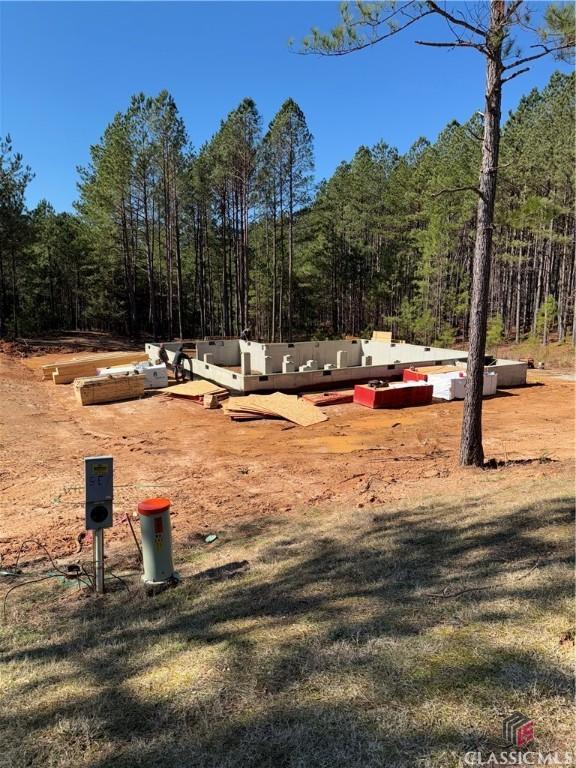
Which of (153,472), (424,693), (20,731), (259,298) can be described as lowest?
(153,472)

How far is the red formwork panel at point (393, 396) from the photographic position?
49.6ft

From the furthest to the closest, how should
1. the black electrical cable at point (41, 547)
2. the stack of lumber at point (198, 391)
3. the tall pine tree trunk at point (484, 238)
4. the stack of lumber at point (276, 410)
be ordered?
the stack of lumber at point (198, 391), the stack of lumber at point (276, 410), the tall pine tree trunk at point (484, 238), the black electrical cable at point (41, 547)

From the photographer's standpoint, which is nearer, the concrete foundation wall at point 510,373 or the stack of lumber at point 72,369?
the concrete foundation wall at point 510,373

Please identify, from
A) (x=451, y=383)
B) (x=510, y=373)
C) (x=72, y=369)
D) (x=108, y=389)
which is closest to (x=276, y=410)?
(x=108, y=389)

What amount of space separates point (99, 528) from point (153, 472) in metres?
4.73

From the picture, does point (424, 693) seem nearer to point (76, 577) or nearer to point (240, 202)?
point (76, 577)

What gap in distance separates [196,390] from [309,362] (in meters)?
5.96

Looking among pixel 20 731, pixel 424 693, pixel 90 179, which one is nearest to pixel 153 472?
pixel 20 731

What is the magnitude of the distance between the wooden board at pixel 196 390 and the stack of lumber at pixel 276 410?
58.6 inches

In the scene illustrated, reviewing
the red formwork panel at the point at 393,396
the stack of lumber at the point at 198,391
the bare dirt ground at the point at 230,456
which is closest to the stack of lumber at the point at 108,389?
the bare dirt ground at the point at 230,456

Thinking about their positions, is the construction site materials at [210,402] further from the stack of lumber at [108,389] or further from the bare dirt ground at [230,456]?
the stack of lumber at [108,389]

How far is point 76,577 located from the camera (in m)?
4.99

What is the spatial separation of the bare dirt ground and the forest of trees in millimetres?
13253

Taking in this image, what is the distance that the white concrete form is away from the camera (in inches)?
675
